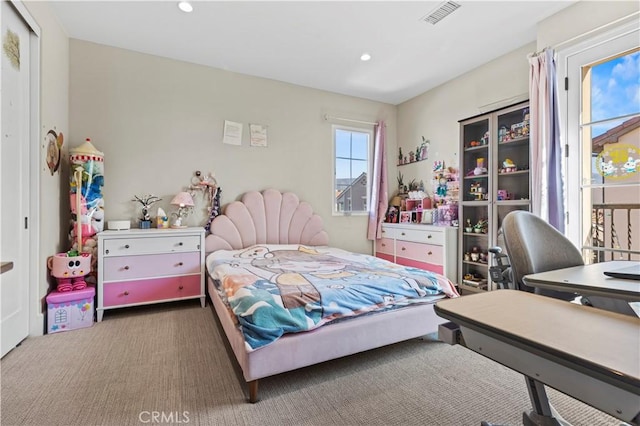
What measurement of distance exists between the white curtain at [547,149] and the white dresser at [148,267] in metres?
3.22

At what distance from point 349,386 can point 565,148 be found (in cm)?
262

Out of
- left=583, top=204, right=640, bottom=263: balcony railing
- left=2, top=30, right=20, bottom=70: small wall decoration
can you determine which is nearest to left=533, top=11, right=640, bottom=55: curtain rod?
left=583, top=204, right=640, bottom=263: balcony railing

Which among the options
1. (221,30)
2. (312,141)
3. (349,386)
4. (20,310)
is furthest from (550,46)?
(20,310)

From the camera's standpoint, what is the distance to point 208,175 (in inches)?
136

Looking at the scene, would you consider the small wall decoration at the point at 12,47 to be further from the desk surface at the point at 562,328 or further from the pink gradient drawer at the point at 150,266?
the desk surface at the point at 562,328

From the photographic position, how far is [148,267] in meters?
2.79

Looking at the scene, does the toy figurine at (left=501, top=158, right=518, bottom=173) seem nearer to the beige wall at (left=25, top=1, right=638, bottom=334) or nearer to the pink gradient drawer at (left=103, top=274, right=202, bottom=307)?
the beige wall at (left=25, top=1, right=638, bottom=334)

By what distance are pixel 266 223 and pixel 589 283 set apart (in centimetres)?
313

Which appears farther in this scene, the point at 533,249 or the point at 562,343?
the point at 533,249

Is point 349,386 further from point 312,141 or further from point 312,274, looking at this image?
point 312,141

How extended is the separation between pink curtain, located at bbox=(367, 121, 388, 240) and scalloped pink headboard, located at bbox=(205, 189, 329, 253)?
2.83 ft

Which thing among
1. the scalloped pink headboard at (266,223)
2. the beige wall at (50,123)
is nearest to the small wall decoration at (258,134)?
the scalloped pink headboard at (266,223)

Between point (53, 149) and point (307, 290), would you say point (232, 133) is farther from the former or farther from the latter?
point (307, 290)

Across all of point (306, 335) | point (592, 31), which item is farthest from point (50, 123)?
point (592, 31)
